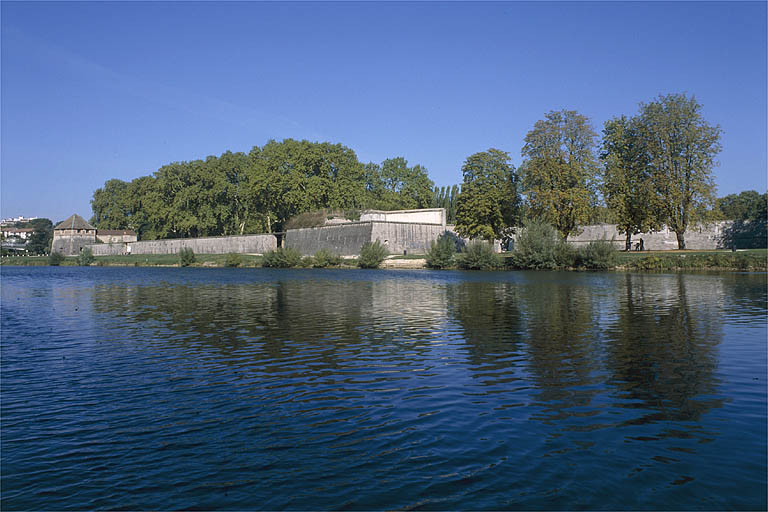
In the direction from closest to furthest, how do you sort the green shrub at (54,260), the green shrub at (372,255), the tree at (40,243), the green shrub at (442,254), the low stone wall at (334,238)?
the green shrub at (442,254) < the green shrub at (372,255) < the low stone wall at (334,238) < the green shrub at (54,260) < the tree at (40,243)

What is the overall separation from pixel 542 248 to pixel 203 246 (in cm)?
5957

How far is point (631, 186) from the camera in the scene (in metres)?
54.0

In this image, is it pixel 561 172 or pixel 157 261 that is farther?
pixel 157 261

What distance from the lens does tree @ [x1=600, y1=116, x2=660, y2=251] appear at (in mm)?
52188

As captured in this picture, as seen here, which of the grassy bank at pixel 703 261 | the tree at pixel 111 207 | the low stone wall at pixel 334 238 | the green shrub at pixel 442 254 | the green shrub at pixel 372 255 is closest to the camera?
the grassy bank at pixel 703 261

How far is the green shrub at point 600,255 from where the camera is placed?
158ft

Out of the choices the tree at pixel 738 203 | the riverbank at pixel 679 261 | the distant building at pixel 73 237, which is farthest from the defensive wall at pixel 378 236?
the distant building at pixel 73 237

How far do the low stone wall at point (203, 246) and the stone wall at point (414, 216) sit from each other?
49.2 feet

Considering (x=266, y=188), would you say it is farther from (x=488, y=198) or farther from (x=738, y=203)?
(x=738, y=203)

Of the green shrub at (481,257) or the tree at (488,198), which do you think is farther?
the tree at (488,198)

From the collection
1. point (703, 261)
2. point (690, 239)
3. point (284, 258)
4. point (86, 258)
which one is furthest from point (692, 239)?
point (86, 258)

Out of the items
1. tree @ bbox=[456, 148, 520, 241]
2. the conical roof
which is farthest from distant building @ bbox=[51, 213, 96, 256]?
tree @ bbox=[456, 148, 520, 241]

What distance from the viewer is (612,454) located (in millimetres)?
6270

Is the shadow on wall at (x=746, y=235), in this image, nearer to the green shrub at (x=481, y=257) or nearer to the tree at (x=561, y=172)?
the tree at (x=561, y=172)
